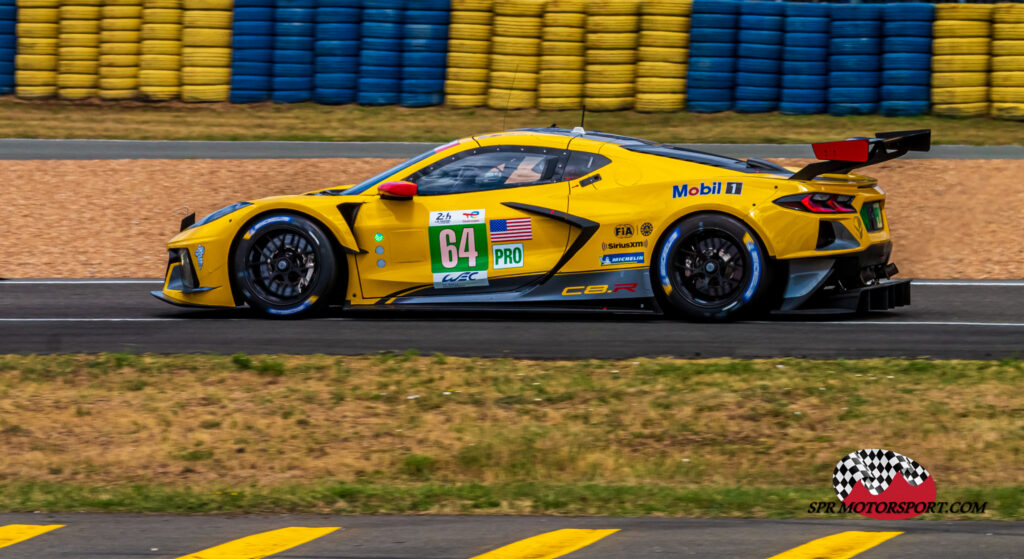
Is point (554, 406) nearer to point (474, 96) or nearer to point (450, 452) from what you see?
point (450, 452)

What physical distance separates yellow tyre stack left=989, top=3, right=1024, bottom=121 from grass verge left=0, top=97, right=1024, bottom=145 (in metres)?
0.26

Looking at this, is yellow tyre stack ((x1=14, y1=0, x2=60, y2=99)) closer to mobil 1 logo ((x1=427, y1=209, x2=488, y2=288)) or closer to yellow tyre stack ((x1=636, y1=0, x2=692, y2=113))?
yellow tyre stack ((x1=636, y1=0, x2=692, y2=113))

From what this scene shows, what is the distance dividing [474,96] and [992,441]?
13.7m

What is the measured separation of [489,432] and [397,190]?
2.99 m

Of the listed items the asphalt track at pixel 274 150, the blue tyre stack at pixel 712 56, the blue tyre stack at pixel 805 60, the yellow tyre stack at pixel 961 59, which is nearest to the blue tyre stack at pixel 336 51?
the asphalt track at pixel 274 150

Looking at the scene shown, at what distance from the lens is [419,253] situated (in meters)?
9.51

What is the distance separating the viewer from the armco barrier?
727 inches

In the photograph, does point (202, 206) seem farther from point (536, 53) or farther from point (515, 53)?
point (536, 53)

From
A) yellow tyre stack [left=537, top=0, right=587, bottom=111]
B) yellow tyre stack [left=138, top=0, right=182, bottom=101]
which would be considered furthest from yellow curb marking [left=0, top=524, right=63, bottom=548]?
yellow tyre stack [left=138, top=0, right=182, bottom=101]

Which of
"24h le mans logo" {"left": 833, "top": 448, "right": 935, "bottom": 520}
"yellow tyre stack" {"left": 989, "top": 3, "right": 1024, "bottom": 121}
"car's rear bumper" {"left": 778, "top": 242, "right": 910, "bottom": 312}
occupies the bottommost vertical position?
"24h le mans logo" {"left": 833, "top": 448, "right": 935, "bottom": 520}

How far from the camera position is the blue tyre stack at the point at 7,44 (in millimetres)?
20578

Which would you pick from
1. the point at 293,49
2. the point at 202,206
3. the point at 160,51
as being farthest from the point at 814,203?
the point at 160,51

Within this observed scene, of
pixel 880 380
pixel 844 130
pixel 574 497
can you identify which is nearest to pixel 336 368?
pixel 574 497

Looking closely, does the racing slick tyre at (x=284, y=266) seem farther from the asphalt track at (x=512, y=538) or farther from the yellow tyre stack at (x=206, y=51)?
the yellow tyre stack at (x=206, y=51)
